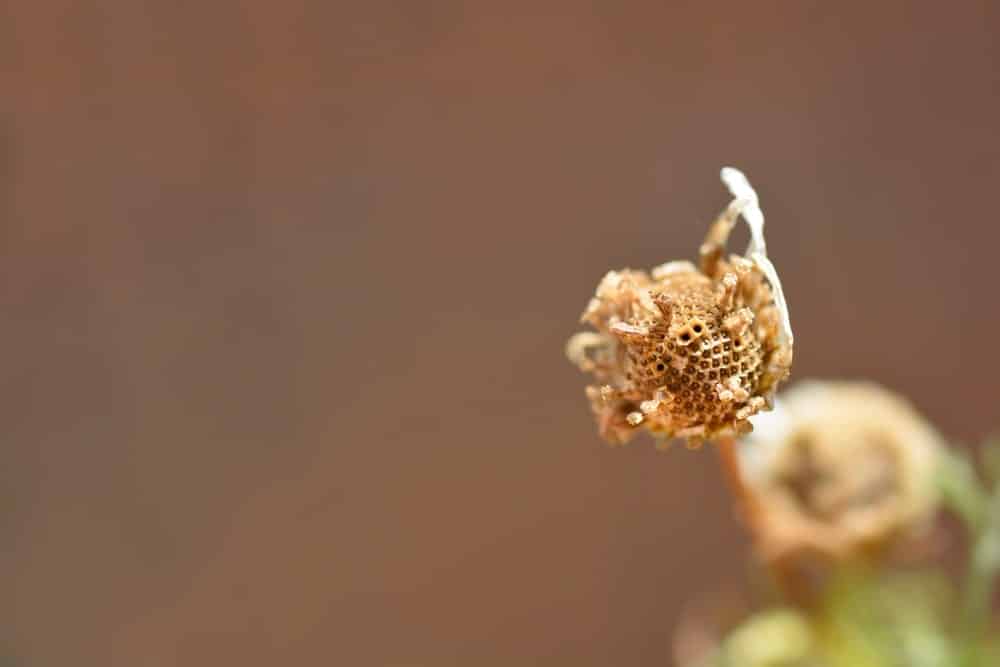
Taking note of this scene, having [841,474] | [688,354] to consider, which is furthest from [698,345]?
[841,474]

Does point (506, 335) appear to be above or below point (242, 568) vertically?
above

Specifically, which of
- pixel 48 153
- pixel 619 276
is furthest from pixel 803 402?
pixel 48 153

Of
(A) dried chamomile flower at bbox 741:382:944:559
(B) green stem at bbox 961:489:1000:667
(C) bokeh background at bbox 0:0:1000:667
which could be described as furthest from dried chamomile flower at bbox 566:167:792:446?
(C) bokeh background at bbox 0:0:1000:667

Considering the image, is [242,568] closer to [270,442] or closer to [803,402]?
[270,442]

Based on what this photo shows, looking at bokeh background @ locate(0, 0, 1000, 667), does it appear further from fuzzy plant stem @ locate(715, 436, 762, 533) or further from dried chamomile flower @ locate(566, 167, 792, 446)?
dried chamomile flower @ locate(566, 167, 792, 446)

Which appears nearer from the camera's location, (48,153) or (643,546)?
(48,153)

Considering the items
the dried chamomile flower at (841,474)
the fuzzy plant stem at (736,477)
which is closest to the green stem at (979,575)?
the dried chamomile flower at (841,474)
